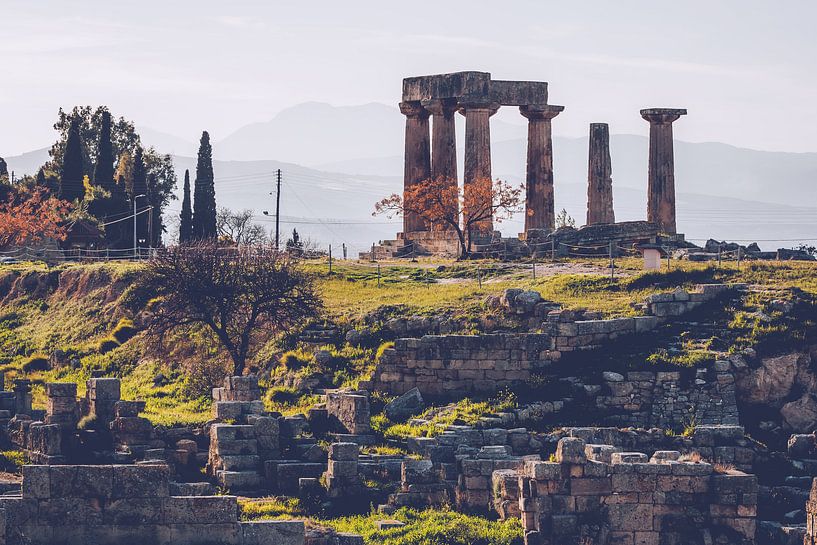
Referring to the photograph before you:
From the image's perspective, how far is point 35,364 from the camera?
229 ft

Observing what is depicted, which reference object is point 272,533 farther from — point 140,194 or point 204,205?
point 140,194

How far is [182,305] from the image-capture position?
208 ft

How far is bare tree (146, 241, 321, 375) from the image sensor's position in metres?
62.8

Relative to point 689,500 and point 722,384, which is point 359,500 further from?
point 722,384

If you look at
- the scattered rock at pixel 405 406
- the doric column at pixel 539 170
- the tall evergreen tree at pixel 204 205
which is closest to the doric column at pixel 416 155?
the doric column at pixel 539 170

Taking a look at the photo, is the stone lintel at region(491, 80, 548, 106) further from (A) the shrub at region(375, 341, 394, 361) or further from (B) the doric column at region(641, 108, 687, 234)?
(A) the shrub at region(375, 341, 394, 361)

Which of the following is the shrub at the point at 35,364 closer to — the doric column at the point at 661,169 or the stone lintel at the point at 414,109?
the stone lintel at the point at 414,109

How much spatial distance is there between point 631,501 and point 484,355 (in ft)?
52.3

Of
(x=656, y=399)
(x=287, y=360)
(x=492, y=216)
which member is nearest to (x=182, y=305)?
(x=287, y=360)

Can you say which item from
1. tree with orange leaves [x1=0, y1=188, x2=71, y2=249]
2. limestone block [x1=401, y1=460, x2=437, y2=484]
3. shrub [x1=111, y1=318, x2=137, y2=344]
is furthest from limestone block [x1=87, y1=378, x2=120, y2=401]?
tree with orange leaves [x1=0, y1=188, x2=71, y2=249]

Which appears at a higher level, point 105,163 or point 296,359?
point 105,163

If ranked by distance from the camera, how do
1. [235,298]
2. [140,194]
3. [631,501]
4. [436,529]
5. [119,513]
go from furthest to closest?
[140,194] < [235,298] < [436,529] < [631,501] < [119,513]

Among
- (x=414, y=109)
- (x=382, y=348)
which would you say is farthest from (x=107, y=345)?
(x=414, y=109)

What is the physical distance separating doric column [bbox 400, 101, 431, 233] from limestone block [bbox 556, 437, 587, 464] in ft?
165
